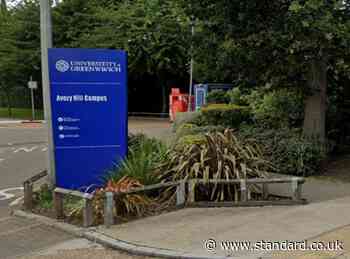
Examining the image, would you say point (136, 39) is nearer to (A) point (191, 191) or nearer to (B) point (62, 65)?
(B) point (62, 65)

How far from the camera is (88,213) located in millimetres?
7797

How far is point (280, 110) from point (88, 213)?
25.5 feet

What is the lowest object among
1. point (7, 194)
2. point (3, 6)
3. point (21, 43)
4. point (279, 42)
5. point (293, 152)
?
point (7, 194)

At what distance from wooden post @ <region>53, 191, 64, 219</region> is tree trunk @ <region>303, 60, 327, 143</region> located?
20.5 ft

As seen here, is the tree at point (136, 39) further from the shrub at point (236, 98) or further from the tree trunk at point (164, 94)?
the shrub at point (236, 98)

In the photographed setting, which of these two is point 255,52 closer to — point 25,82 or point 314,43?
point 314,43

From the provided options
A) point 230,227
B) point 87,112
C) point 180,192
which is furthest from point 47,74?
point 230,227

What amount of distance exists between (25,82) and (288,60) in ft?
122

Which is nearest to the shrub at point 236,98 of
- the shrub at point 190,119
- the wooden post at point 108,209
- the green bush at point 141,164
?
the shrub at point 190,119

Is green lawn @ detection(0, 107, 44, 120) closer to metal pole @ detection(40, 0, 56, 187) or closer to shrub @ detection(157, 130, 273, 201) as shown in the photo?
metal pole @ detection(40, 0, 56, 187)

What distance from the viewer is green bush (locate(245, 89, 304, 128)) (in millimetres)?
13969

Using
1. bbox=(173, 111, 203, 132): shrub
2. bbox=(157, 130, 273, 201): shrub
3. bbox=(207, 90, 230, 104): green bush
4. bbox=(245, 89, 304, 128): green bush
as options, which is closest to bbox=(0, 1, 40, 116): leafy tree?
bbox=(207, 90, 230, 104): green bush

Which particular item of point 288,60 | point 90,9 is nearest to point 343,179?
point 288,60

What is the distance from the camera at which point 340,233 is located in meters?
6.72
